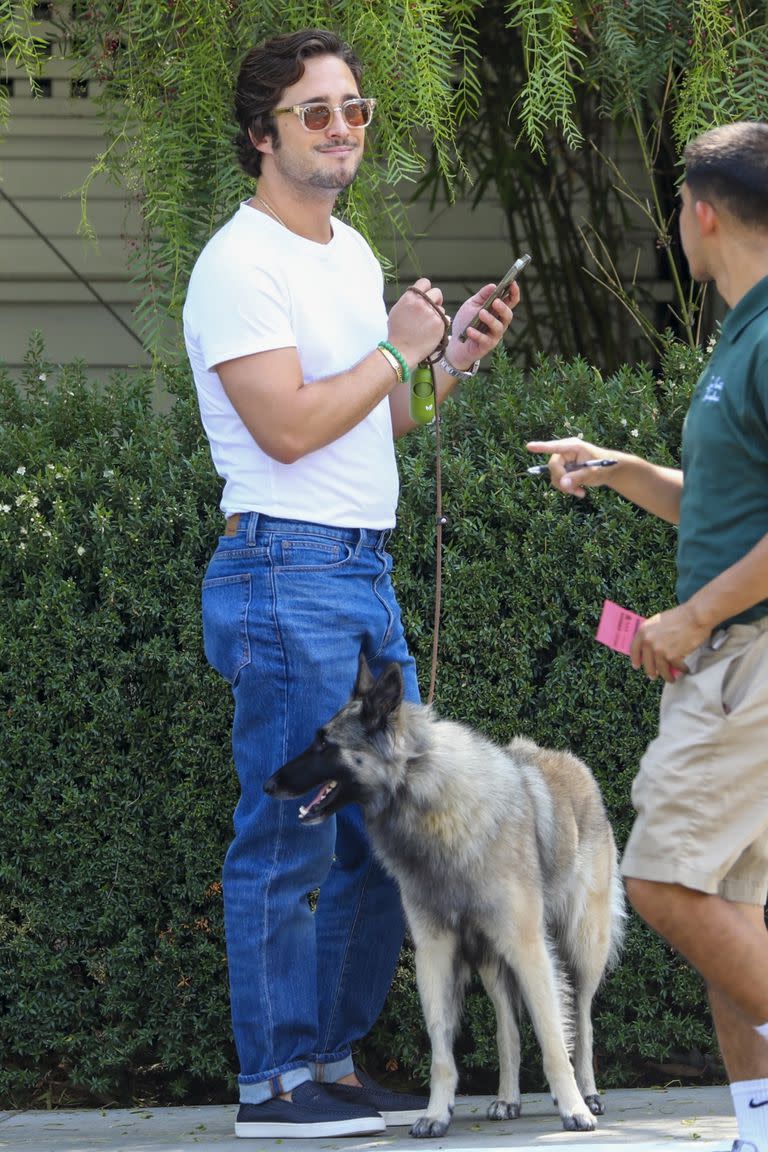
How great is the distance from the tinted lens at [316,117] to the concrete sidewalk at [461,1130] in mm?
2497

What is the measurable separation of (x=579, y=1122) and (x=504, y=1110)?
34cm

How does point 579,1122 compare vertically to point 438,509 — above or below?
below

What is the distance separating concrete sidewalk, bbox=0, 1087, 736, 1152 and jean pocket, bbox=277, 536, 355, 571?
4.69ft

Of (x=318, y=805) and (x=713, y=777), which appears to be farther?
(x=318, y=805)

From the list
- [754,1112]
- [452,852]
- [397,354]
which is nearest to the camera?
[754,1112]

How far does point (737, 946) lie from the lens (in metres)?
2.79

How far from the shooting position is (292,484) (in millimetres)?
3627

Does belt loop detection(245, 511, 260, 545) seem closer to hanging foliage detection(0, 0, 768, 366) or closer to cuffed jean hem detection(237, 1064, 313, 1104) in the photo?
cuffed jean hem detection(237, 1064, 313, 1104)

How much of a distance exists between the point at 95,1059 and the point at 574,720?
180 centimetres

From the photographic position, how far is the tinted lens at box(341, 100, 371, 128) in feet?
12.0

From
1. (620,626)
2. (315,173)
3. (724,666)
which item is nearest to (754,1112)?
(724,666)

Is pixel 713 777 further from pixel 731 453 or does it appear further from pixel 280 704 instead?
pixel 280 704

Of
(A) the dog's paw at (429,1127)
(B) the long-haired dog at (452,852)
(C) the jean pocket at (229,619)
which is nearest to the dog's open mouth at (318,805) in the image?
(B) the long-haired dog at (452,852)

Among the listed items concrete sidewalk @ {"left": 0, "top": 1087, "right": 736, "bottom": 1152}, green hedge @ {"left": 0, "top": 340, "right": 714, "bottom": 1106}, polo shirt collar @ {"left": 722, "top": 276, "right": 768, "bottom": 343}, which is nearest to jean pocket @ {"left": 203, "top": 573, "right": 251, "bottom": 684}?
green hedge @ {"left": 0, "top": 340, "right": 714, "bottom": 1106}
